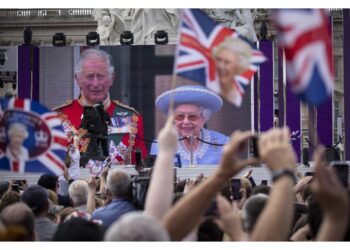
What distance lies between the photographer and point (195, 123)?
2248cm

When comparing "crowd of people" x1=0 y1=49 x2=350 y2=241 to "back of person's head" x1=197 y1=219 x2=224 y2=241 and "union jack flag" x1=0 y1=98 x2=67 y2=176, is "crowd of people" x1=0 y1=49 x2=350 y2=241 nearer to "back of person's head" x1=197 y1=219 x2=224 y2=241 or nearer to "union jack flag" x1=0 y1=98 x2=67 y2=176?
"back of person's head" x1=197 y1=219 x2=224 y2=241

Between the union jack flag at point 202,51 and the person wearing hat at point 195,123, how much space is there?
54.8 feet

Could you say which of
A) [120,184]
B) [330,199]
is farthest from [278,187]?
[120,184]

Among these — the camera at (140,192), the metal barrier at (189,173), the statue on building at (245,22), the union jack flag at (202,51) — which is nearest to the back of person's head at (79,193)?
the camera at (140,192)

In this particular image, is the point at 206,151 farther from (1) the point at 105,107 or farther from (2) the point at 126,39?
(2) the point at 126,39

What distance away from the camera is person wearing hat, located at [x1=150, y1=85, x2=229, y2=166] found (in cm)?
2236

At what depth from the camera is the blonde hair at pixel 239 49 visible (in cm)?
509

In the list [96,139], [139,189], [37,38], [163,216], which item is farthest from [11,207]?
[37,38]

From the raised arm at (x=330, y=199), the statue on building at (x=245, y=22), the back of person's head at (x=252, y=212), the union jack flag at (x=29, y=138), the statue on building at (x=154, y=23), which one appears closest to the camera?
the raised arm at (x=330, y=199)

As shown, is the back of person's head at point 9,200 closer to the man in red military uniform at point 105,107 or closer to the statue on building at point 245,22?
the man in red military uniform at point 105,107

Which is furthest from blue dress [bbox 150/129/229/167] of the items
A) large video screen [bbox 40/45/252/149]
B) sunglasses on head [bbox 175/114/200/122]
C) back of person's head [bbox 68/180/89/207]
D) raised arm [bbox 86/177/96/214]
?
back of person's head [bbox 68/180/89/207]

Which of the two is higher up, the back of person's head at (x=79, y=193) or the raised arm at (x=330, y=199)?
the raised arm at (x=330, y=199)

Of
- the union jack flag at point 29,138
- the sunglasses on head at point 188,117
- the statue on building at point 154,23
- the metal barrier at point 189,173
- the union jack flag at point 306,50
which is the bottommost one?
the metal barrier at point 189,173

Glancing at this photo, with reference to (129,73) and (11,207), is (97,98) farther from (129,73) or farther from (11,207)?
(11,207)
